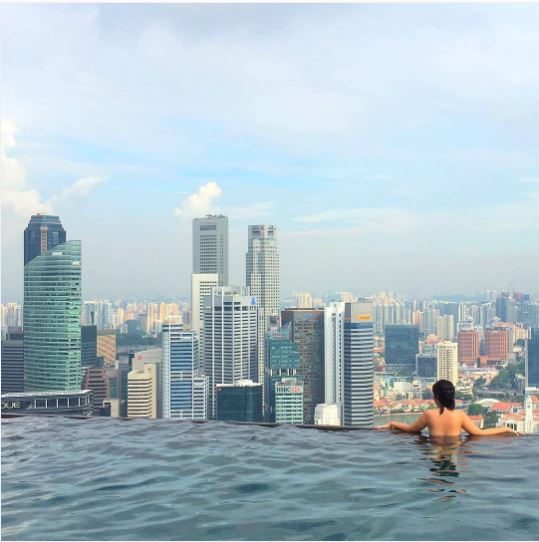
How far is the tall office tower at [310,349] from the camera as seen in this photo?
53438 millimetres

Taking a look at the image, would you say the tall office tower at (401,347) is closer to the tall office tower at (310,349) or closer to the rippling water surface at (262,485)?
the tall office tower at (310,349)

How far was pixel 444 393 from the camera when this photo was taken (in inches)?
172

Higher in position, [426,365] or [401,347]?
[401,347]

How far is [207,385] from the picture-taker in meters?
52.8

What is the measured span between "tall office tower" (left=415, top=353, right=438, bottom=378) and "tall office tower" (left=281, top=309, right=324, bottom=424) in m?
8.61

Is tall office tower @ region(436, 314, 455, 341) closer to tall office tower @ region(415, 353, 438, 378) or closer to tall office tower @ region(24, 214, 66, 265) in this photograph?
tall office tower @ region(415, 353, 438, 378)

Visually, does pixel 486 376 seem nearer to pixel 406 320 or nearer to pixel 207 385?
pixel 406 320

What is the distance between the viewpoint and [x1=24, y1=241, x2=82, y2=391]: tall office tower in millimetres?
54406

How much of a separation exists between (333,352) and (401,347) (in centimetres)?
853

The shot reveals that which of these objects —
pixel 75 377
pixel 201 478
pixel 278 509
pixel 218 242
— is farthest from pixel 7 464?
pixel 218 242

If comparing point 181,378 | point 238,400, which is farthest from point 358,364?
point 181,378

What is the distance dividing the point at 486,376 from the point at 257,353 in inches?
754

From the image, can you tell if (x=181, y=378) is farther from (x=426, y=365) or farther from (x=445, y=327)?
(x=445, y=327)

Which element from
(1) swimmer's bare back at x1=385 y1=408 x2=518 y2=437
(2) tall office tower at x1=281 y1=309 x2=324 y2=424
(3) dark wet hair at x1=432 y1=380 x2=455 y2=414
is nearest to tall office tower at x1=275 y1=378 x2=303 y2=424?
(2) tall office tower at x1=281 y1=309 x2=324 y2=424
